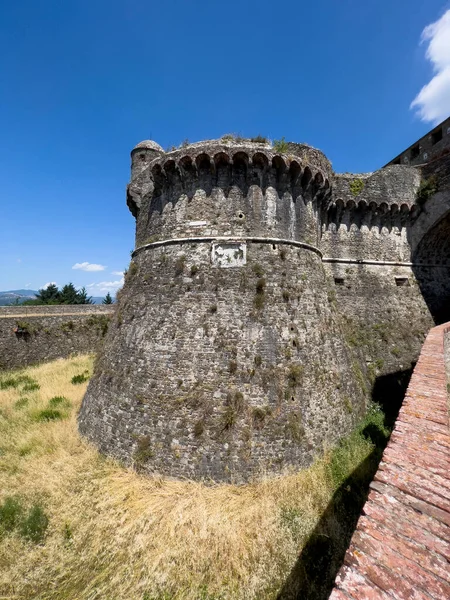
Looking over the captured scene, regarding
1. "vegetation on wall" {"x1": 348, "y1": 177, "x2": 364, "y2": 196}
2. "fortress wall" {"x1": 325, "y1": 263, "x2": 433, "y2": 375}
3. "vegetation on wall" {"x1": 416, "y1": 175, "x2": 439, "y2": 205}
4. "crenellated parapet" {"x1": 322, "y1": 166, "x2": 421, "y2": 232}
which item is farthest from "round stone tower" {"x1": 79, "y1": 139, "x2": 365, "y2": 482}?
"vegetation on wall" {"x1": 416, "y1": 175, "x2": 439, "y2": 205}

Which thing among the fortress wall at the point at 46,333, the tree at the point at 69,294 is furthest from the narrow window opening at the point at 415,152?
the tree at the point at 69,294

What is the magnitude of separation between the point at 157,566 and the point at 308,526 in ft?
12.2

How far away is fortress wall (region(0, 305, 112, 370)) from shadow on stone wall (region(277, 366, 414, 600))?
23375 mm

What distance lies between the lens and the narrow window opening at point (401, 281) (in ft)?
53.9

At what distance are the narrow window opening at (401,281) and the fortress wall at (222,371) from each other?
653 cm

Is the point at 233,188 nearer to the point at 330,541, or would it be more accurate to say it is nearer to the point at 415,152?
the point at 330,541

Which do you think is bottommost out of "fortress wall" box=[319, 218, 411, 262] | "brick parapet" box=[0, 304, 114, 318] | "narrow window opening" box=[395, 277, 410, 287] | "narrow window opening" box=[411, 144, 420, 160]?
"brick parapet" box=[0, 304, 114, 318]

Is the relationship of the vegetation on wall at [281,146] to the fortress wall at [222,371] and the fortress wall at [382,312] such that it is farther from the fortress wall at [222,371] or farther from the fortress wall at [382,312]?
the fortress wall at [382,312]

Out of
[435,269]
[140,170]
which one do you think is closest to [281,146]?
[140,170]

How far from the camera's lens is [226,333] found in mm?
10453

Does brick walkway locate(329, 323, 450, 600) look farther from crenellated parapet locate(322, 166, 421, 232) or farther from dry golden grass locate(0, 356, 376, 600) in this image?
Answer: crenellated parapet locate(322, 166, 421, 232)

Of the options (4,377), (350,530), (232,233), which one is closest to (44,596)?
(350,530)

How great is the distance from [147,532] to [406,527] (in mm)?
6992

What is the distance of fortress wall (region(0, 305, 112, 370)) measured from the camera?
23.3 metres
